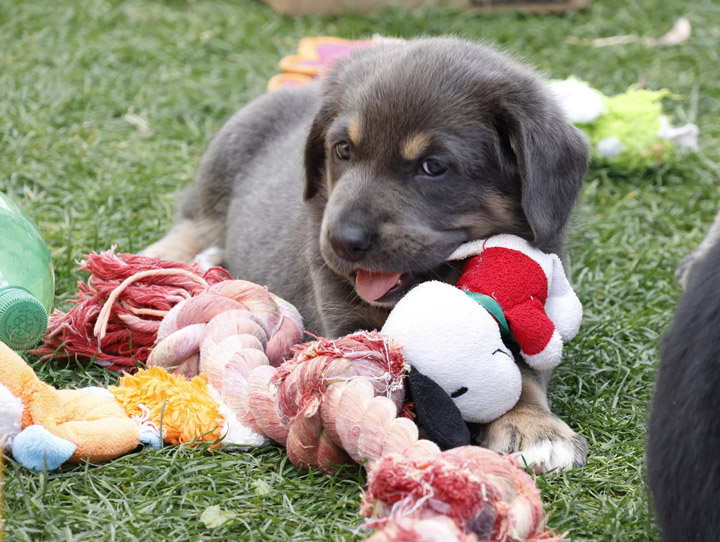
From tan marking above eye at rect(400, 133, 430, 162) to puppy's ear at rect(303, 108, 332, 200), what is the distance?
581mm

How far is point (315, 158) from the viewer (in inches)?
133

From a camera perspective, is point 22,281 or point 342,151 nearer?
point 22,281

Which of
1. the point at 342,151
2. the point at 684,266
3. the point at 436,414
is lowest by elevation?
the point at 684,266

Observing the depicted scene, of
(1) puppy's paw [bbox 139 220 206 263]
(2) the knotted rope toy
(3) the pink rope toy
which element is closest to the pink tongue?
(3) the pink rope toy

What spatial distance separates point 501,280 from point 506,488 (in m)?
0.87

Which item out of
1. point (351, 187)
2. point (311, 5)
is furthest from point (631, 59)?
point (351, 187)

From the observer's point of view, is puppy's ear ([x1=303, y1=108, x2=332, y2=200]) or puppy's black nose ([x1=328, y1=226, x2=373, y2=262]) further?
puppy's ear ([x1=303, y1=108, x2=332, y2=200])

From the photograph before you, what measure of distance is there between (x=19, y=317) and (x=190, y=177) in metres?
2.62

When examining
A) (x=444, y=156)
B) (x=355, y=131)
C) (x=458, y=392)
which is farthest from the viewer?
(x=355, y=131)

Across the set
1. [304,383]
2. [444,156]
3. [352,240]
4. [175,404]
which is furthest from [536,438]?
[175,404]

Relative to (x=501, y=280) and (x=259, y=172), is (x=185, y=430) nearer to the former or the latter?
(x=501, y=280)

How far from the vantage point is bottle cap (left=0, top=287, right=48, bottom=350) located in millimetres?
2643

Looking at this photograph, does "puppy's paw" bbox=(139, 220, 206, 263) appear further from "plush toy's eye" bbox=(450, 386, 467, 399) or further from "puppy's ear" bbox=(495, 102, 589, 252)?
"plush toy's eye" bbox=(450, 386, 467, 399)

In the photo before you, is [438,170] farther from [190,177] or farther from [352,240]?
[190,177]
